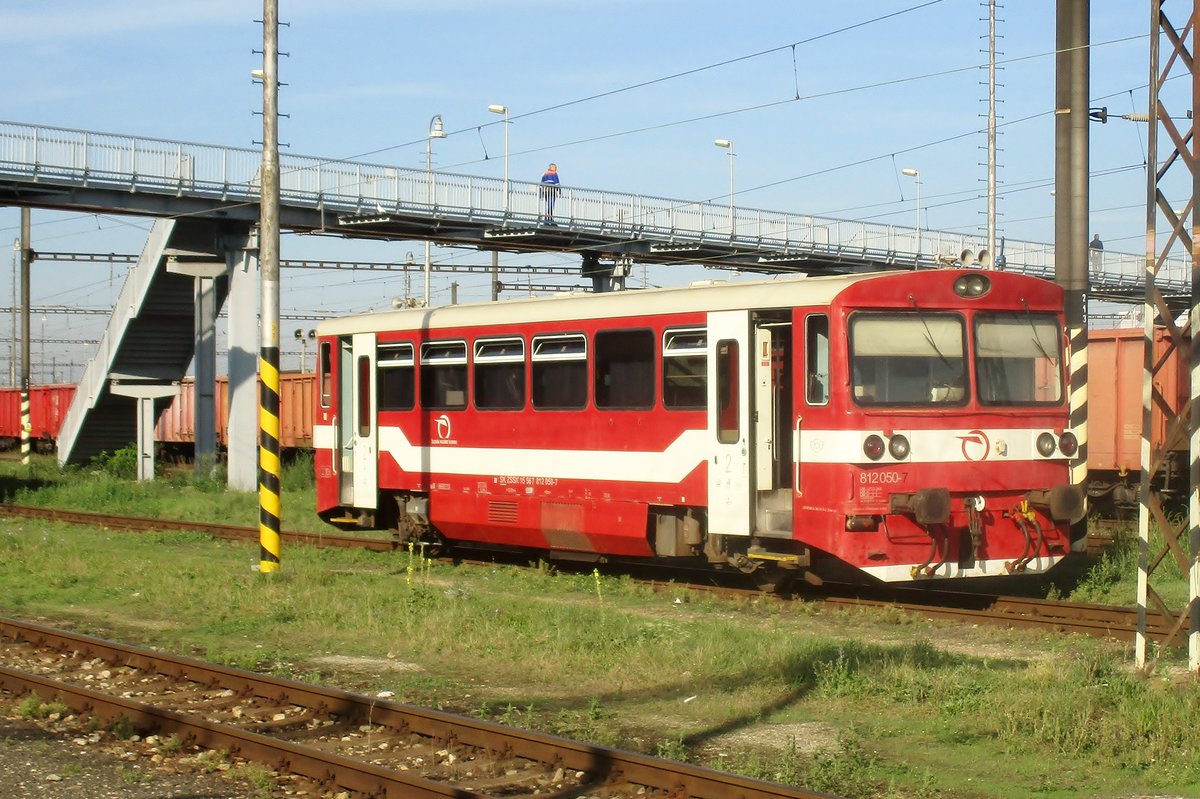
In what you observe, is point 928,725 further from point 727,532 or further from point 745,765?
point 727,532

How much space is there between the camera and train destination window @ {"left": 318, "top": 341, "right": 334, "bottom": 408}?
19.4 meters

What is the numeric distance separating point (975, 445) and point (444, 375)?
690cm

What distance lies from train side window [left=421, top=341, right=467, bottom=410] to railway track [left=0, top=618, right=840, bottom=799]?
22.0ft

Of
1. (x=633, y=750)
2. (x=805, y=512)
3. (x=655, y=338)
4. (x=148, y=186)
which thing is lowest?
(x=633, y=750)

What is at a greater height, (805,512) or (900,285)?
(900,285)

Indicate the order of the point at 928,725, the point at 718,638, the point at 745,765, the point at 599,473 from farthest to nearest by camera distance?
the point at 599,473 → the point at 718,638 → the point at 928,725 → the point at 745,765

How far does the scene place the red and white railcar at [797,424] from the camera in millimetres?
13039

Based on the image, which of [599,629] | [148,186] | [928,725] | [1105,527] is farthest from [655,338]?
[148,186]

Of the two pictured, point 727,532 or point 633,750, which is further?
point 727,532

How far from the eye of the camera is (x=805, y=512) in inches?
521

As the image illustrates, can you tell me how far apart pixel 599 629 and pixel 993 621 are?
143 inches

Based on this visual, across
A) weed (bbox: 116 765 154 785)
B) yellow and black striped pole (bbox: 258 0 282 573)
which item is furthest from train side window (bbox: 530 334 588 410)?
weed (bbox: 116 765 154 785)

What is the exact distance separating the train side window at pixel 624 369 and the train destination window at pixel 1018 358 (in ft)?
11.0

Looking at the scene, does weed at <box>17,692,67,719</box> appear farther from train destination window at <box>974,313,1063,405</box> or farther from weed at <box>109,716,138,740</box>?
train destination window at <box>974,313,1063,405</box>
